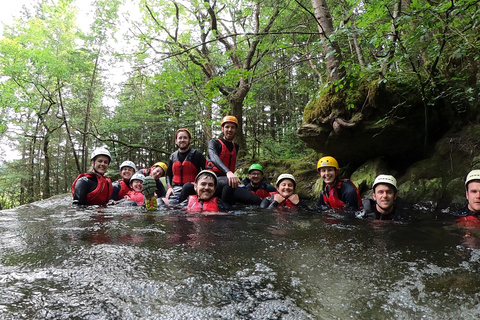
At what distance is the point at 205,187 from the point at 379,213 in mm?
3285

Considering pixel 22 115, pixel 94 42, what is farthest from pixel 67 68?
pixel 22 115

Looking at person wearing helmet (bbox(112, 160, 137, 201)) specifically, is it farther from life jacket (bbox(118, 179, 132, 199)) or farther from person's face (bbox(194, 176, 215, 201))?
person's face (bbox(194, 176, 215, 201))

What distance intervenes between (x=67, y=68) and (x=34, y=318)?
1484 cm

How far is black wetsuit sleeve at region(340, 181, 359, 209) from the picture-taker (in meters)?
5.80

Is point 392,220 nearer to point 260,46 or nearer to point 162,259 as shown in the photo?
point 162,259

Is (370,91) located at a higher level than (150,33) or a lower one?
lower

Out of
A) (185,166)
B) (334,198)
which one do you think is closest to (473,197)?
(334,198)

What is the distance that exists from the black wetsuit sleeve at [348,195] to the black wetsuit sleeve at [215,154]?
2.79m

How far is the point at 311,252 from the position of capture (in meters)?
2.47

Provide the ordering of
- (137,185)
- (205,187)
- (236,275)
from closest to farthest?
(236,275), (205,187), (137,185)

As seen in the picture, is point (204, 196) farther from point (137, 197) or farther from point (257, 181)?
point (137, 197)

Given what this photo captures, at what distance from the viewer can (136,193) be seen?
729cm

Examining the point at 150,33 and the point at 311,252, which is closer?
the point at 311,252

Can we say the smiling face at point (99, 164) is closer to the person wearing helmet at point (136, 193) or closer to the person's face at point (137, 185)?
the person wearing helmet at point (136, 193)
